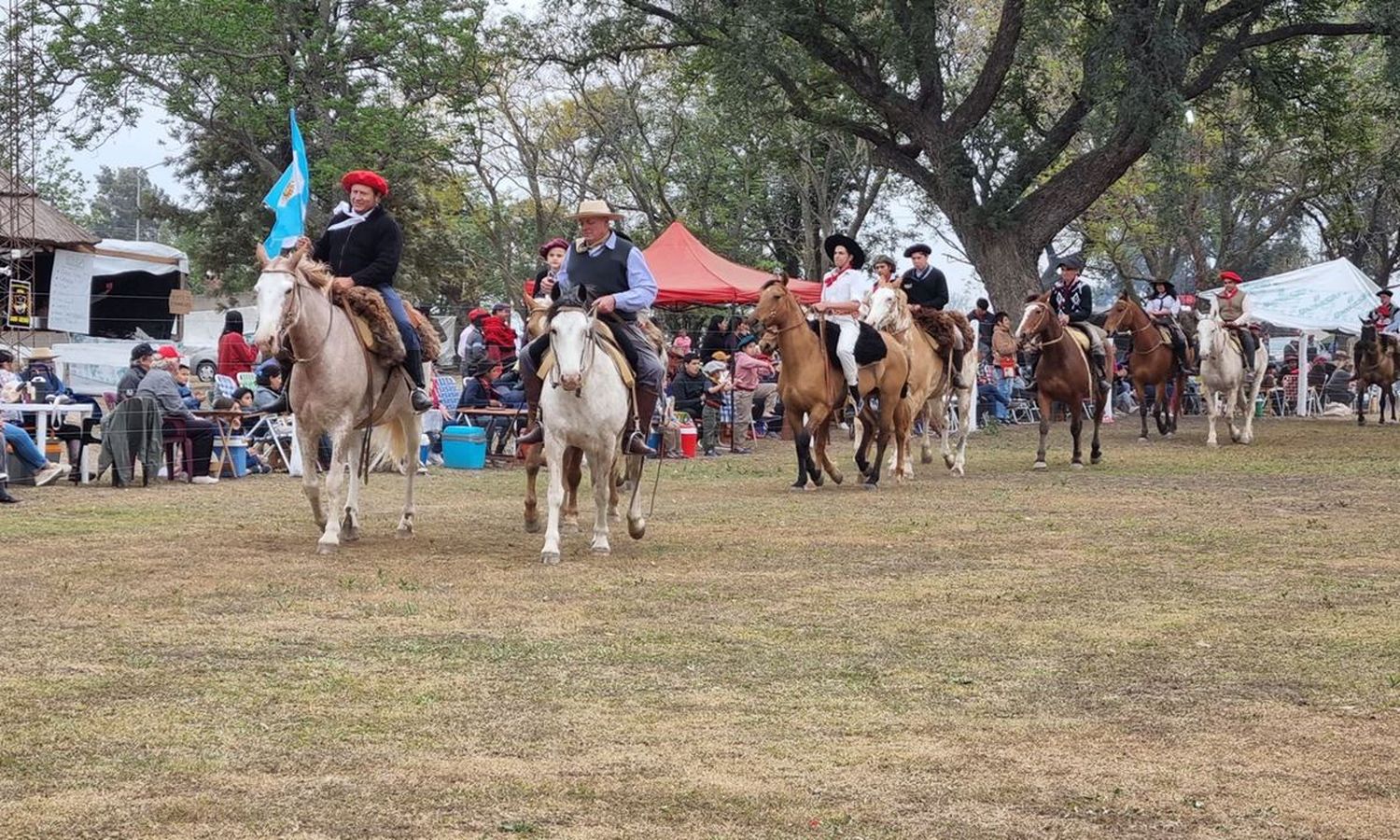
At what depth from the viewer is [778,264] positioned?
56562 mm

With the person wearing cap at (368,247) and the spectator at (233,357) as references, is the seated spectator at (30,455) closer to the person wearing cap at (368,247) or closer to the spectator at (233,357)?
the spectator at (233,357)

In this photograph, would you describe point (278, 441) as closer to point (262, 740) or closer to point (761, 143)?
point (262, 740)

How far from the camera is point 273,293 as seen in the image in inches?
466

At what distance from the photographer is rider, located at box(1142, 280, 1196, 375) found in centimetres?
2820

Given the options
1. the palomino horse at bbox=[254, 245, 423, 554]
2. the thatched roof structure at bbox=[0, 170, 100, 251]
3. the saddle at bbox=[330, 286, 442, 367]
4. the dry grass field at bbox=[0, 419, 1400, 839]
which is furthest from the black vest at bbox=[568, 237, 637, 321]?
the thatched roof structure at bbox=[0, 170, 100, 251]

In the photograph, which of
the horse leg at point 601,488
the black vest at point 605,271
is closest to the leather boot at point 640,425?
the horse leg at point 601,488

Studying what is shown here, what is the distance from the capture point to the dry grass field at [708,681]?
5.44m

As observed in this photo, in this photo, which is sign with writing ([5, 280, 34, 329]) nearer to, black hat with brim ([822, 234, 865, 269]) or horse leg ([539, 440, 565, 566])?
black hat with brim ([822, 234, 865, 269])

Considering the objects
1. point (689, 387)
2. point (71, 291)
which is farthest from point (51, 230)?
point (689, 387)

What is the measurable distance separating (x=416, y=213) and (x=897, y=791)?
4983cm

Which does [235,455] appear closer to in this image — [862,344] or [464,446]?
[464,446]

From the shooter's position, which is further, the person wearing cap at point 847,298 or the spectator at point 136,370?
the spectator at point 136,370

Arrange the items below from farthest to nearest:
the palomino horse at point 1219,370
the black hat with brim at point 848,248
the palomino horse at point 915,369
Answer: the palomino horse at point 1219,370
the palomino horse at point 915,369
the black hat with brim at point 848,248

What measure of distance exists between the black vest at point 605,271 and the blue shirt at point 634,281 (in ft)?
0.10
